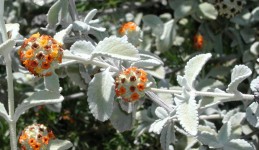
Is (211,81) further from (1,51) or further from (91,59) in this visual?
(1,51)

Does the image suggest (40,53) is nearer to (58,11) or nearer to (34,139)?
(34,139)

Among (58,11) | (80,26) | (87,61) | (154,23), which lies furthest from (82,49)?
(154,23)

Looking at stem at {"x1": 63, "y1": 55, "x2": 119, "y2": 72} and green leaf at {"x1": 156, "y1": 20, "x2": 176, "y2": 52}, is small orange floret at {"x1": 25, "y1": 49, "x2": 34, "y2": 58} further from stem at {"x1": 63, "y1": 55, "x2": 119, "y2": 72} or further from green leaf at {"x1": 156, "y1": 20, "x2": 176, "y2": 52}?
green leaf at {"x1": 156, "y1": 20, "x2": 176, "y2": 52}

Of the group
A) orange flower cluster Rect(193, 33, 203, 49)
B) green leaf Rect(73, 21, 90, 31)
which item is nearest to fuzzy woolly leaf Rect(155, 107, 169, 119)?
green leaf Rect(73, 21, 90, 31)

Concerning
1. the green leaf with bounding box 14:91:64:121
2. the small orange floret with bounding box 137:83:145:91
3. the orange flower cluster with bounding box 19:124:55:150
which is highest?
the small orange floret with bounding box 137:83:145:91

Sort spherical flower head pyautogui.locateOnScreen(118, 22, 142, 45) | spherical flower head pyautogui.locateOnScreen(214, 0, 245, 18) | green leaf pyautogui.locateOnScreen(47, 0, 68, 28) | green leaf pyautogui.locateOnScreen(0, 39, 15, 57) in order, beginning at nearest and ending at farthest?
green leaf pyautogui.locateOnScreen(0, 39, 15, 57)
green leaf pyautogui.locateOnScreen(47, 0, 68, 28)
spherical flower head pyautogui.locateOnScreen(118, 22, 142, 45)
spherical flower head pyautogui.locateOnScreen(214, 0, 245, 18)
